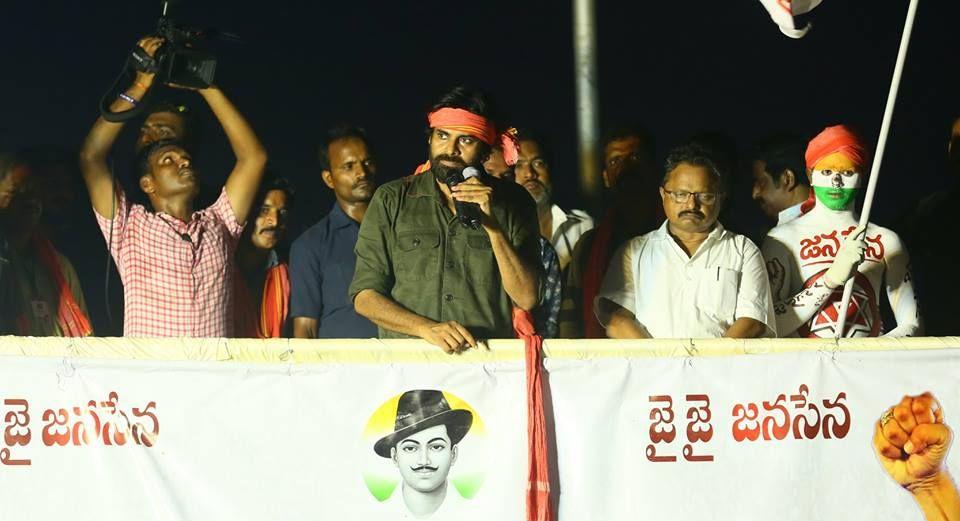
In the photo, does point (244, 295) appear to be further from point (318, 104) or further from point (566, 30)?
point (566, 30)

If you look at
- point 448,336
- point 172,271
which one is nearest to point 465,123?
point 448,336

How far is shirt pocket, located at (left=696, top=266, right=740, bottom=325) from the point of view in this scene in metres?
4.84

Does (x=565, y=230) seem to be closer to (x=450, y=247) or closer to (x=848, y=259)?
(x=450, y=247)

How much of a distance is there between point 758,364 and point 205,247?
2075mm

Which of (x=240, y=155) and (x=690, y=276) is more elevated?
(x=240, y=155)

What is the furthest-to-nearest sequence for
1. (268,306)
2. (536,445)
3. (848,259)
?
(268,306) → (848,259) → (536,445)

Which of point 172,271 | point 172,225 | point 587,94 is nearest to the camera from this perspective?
point 172,271

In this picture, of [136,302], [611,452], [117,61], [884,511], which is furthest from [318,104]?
[884,511]

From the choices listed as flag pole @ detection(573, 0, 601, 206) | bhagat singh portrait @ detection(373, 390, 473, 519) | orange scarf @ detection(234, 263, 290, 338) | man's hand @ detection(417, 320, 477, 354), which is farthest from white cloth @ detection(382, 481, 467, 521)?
flag pole @ detection(573, 0, 601, 206)

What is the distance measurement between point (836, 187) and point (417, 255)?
1626 millimetres

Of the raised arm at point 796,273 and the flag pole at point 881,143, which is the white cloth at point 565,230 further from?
the flag pole at point 881,143

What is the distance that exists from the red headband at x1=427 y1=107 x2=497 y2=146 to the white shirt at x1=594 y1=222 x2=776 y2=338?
0.78 metres

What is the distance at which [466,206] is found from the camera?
4441 mm

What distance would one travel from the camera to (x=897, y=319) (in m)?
5.15
